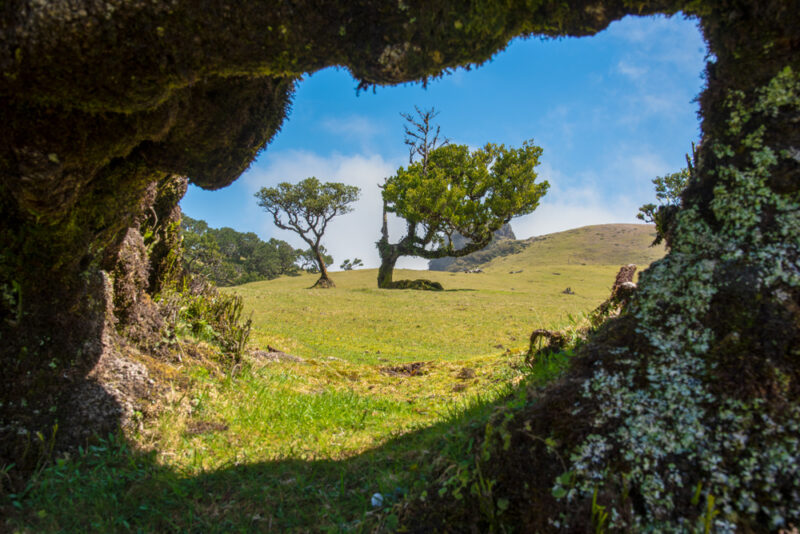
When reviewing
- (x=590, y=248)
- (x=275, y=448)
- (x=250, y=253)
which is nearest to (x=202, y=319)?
(x=275, y=448)

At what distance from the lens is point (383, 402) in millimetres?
7805

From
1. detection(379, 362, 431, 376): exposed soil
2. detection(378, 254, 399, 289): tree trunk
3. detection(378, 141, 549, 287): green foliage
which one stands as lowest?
detection(379, 362, 431, 376): exposed soil

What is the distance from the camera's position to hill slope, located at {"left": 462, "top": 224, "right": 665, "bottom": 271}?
110m

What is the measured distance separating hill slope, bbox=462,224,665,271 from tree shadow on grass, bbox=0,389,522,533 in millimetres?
95388

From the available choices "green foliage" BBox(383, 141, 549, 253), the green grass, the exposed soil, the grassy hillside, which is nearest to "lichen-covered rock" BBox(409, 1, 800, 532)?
the green grass

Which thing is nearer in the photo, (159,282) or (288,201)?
(159,282)

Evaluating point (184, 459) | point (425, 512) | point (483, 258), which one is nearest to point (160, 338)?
point (184, 459)

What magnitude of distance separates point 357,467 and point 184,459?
209cm

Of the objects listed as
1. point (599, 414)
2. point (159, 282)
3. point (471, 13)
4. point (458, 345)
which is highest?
point (471, 13)

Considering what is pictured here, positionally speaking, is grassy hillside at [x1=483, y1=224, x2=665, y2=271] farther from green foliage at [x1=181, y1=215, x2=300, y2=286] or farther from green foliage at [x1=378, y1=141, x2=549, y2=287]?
green foliage at [x1=378, y1=141, x2=549, y2=287]

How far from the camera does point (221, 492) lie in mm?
4398

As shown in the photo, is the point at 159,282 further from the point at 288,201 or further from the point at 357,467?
the point at 288,201

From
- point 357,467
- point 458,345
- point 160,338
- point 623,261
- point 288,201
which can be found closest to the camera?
point 357,467

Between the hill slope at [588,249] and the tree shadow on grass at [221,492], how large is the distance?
95388 mm
